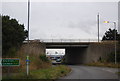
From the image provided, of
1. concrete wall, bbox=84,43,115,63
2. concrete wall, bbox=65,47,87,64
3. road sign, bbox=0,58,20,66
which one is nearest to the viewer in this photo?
road sign, bbox=0,58,20,66

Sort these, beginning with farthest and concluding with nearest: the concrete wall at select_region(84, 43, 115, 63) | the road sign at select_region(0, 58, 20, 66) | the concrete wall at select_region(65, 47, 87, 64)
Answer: the concrete wall at select_region(65, 47, 87, 64)
the concrete wall at select_region(84, 43, 115, 63)
the road sign at select_region(0, 58, 20, 66)

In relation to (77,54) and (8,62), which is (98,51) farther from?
(8,62)

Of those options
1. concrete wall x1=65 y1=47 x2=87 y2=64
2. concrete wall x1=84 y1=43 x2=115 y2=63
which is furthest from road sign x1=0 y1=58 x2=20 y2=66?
concrete wall x1=65 y1=47 x2=87 y2=64

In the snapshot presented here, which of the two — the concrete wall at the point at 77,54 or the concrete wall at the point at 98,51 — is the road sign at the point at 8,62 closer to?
the concrete wall at the point at 98,51

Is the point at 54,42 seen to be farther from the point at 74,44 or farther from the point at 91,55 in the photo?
the point at 91,55

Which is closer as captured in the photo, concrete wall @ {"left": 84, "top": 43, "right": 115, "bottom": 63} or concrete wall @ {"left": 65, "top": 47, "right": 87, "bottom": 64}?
concrete wall @ {"left": 84, "top": 43, "right": 115, "bottom": 63}

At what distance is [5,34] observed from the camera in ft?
86.8

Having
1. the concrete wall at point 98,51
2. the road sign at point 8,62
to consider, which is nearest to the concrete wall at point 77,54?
the concrete wall at point 98,51

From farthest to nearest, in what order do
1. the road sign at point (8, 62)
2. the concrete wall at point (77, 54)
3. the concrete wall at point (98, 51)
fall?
the concrete wall at point (77, 54), the concrete wall at point (98, 51), the road sign at point (8, 62)

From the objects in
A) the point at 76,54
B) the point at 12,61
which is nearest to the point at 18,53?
the point at 12,61

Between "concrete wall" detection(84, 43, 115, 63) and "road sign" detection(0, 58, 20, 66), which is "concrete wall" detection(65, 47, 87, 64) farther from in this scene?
"road sign" detection(0, 58, 20, 66)

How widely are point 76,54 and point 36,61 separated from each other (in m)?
38.8

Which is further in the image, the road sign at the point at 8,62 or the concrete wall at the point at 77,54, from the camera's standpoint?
the concrete wall at the point at 77,54

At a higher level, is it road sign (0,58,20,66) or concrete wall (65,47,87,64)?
road sign (0,58,20,66)
